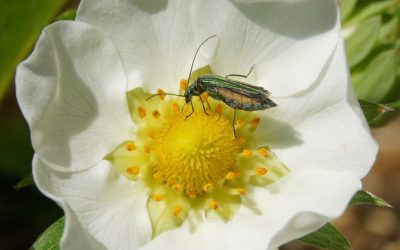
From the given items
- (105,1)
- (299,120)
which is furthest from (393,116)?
(105,1)

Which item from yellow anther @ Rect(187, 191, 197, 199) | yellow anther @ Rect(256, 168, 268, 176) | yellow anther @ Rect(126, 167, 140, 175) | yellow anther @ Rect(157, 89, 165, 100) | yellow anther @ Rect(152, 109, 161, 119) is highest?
yellow anther @ Rect(157, 89, 165, 100)

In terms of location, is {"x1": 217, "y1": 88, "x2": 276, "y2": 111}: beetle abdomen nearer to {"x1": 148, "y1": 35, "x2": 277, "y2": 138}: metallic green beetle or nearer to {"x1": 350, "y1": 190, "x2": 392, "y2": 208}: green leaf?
{"x1": 148, "y1": 35, "x2": 277, "y2": 138}: metallic green beetle

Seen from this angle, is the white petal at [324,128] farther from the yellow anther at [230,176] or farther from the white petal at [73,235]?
the white petal at [73,235]

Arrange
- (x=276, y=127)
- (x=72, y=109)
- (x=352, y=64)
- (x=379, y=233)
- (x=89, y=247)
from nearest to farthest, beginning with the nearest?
(x=89, y=247), (x=72, y=109), (x=276, y=127), (x=352, y=64), (x=379, y=233)

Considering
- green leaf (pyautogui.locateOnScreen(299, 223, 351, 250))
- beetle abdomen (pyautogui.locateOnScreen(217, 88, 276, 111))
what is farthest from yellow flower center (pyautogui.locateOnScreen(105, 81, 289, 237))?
green leaf (pyautogui.locateOnScreen(299, 223, 351, 250))

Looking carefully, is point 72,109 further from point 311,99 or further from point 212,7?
point 311,99

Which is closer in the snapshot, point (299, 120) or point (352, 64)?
point (299, 120)

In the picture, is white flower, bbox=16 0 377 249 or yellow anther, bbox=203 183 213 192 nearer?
white flower, bbox=16 0 377 249

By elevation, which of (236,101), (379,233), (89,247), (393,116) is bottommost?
(379,233)
